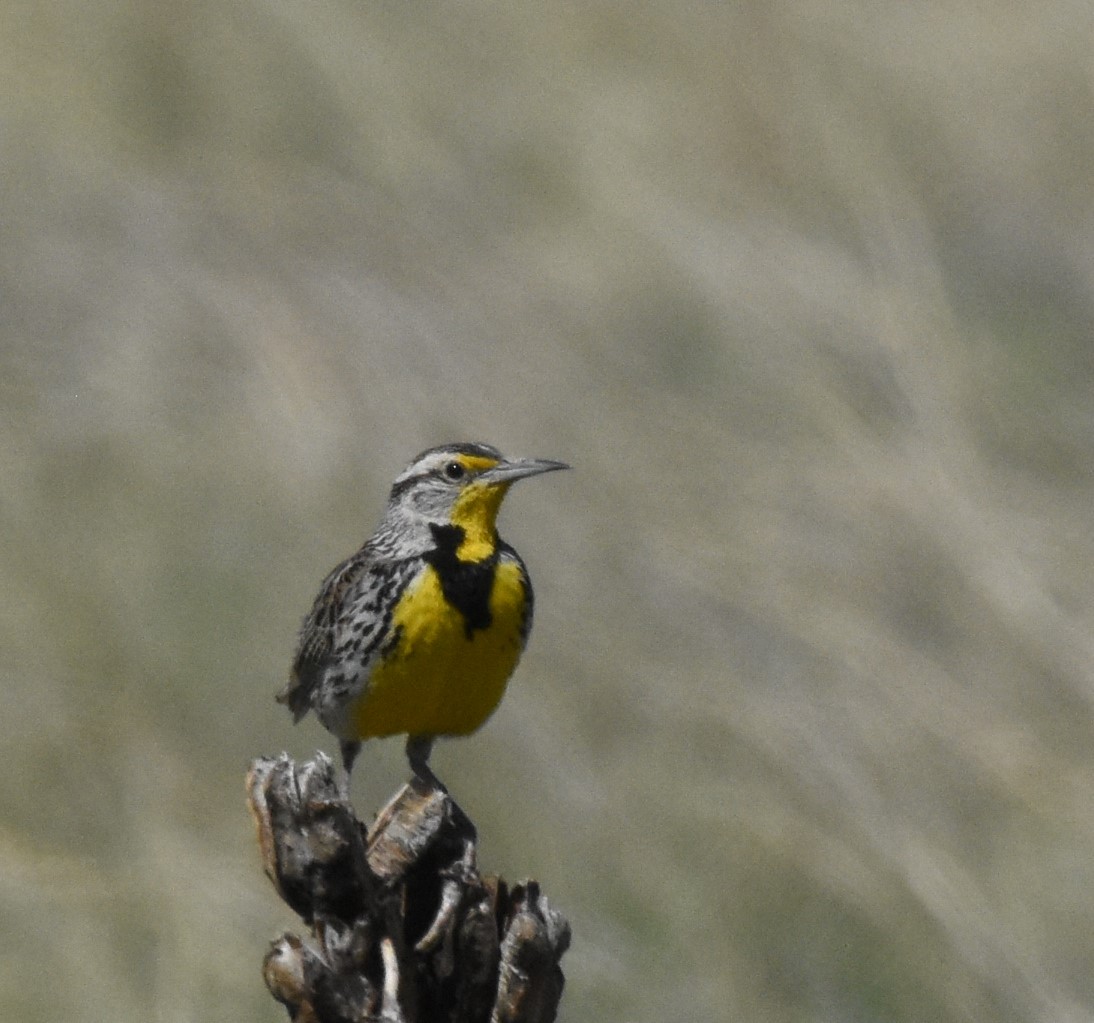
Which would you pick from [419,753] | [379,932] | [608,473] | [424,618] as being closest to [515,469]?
[424,618]

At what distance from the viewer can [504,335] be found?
18.9 ft

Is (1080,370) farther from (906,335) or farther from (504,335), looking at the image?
(504,335)

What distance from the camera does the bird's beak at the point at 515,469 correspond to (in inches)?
154

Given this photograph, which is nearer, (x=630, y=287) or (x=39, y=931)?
(x=39, y=931)

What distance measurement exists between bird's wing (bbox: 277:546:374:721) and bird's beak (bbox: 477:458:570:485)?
24 centimetres

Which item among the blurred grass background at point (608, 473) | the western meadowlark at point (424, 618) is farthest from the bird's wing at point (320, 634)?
the blurred grass background at point (608, 473)

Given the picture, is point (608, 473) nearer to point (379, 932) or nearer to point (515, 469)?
point (515, 469)

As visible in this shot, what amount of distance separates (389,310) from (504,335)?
0.55 metres

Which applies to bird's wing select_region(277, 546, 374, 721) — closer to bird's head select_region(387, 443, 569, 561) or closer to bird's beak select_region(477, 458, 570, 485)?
bird's head select_region(387, 443, 569, 561)

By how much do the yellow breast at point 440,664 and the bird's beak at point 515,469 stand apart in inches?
7.9

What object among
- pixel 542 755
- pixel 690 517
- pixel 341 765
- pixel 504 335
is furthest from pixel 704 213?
pixel 341 765

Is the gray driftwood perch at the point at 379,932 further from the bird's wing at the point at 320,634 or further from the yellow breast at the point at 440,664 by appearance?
the bird's wing at the point at 320,634

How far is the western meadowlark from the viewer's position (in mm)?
3756

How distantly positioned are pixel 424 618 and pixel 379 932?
4.44ft
